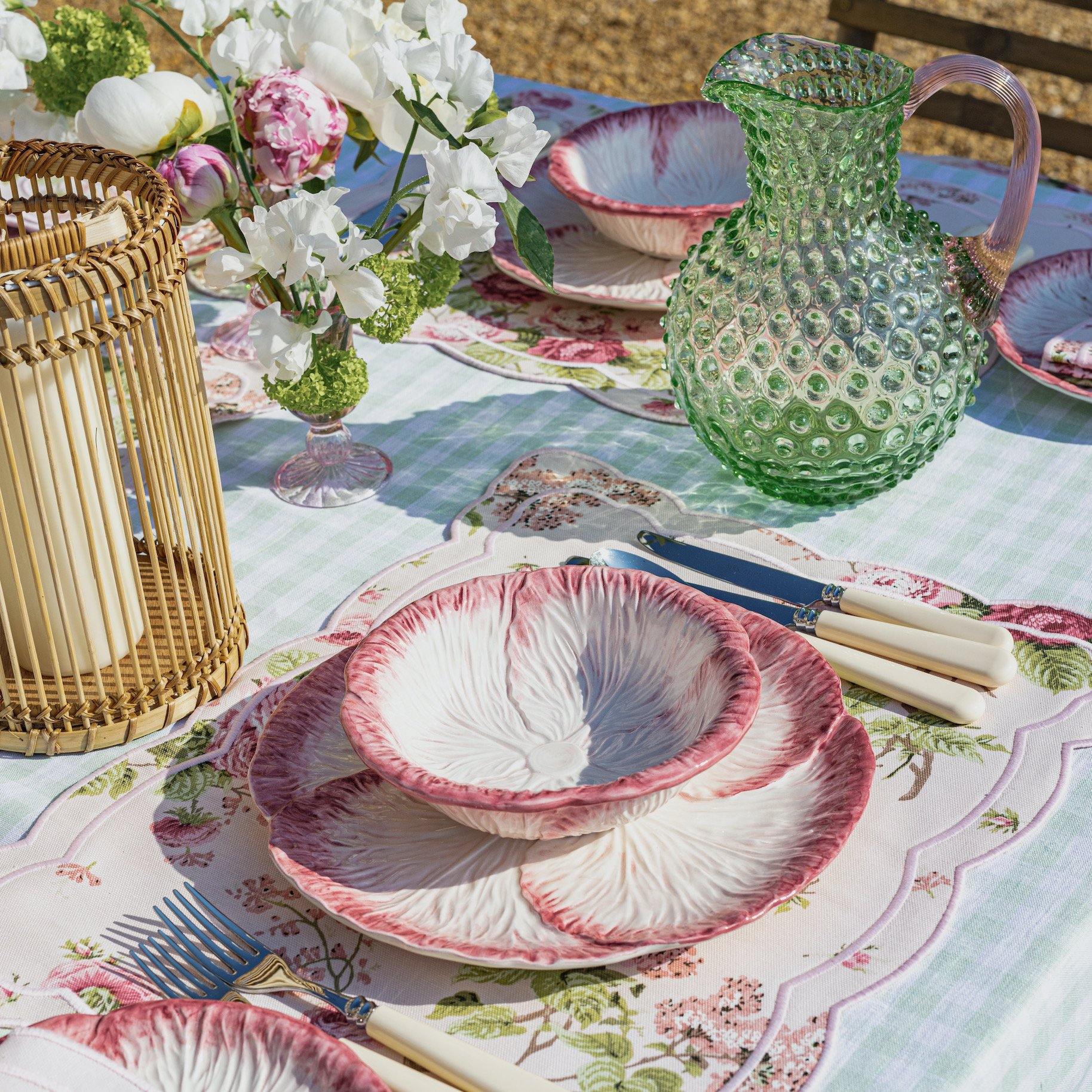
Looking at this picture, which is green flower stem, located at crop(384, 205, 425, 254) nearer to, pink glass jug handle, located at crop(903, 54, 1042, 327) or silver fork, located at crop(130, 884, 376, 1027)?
pink glass jug handle, located at crop(903, 54, 1042, 327)

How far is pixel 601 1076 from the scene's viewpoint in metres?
0.61

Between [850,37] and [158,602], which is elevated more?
[850,37]

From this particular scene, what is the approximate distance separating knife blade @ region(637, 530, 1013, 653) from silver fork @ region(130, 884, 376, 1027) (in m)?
0.42

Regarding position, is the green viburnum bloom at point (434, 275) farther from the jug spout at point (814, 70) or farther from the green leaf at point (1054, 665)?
the green leaf at point (1054, 665)

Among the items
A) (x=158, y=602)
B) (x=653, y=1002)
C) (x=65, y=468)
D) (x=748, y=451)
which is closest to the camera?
(x=653, y=1002)

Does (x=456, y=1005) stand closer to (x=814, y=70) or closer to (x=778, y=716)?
(x=778, y=716)

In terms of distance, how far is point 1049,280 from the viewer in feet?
4.12

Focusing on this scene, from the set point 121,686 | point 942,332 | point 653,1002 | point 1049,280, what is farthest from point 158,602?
point 1049,280

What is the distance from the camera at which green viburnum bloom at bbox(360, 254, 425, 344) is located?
966mm

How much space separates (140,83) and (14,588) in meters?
0.39

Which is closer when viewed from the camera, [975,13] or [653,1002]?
[653,1002]

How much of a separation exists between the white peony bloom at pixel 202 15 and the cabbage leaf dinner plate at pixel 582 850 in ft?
1.69

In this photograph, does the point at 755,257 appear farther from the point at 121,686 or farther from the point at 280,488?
the point at 121,686

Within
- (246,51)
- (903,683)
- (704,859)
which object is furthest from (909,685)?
(246,51)
